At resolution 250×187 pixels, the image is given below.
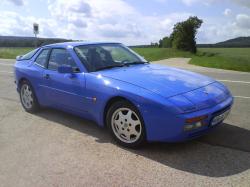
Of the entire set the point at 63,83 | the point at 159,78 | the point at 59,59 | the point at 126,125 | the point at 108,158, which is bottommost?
the point at 108,158

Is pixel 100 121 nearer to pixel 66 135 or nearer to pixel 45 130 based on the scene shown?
pixel 66 135

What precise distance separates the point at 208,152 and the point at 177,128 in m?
0.61

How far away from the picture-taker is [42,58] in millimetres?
Answer: 6840

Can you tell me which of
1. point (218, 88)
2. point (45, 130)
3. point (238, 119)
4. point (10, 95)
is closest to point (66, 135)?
point (45, 130)

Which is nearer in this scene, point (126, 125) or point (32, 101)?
point (126, 125)

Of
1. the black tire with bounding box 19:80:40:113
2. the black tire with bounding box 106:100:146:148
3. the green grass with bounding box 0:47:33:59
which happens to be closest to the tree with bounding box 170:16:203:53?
the green grass with bounding box 0:47:33:59

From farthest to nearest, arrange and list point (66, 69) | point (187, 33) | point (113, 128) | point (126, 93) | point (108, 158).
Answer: point (187, 33) < point (66, 69) < point (113, 128) < point (126, 93) < point (108, 158)

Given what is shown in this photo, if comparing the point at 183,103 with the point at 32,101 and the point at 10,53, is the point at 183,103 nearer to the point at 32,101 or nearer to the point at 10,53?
the point at 32,101

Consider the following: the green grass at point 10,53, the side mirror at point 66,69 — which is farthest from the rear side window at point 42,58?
the green grass at point 10,53

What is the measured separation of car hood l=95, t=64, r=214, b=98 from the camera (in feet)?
15.7

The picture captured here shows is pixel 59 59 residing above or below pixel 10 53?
above

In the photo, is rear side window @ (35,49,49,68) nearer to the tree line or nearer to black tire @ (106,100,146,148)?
black tire @ (106,100,146,148)

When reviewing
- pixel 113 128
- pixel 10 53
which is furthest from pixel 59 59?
pixel 10 53

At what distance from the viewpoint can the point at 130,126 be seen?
4914 millimetres
